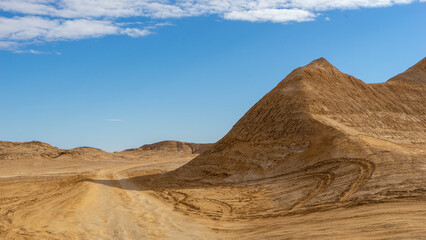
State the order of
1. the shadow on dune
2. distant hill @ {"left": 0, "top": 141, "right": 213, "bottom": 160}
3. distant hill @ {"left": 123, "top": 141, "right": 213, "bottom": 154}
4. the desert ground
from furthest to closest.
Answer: distant hill @ {"left": 123, "top": 141, "right": 213, "bottom": 154} → distant hill @ {"left": 0, "top": 141, "right": 213, "bottom": 160} → the shadow on dune → the desert ground

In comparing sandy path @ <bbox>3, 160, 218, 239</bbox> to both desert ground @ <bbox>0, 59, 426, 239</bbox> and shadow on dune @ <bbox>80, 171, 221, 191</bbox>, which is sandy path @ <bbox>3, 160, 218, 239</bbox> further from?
shadow on dune @ <bbox>80, 171, 221, 191</bbox>

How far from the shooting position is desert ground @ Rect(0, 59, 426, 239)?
10102 millimetres

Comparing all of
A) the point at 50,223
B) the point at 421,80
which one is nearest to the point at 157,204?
the point at 50,223

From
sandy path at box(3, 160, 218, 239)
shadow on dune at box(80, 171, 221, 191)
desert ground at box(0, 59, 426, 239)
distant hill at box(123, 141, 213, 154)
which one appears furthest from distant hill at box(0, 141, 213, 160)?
sandy path at box(3, 160, 218, 239)

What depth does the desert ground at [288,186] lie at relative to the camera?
10102 mm

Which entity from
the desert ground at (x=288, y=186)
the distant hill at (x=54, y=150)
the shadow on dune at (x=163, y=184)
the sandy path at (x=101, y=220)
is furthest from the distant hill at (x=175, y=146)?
the sandy path at (x=101, y=220)

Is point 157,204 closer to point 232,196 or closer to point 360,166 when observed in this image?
point 232,196

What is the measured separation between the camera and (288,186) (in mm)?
16672

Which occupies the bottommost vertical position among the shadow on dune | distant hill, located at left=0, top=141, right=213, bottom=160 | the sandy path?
the sandy path

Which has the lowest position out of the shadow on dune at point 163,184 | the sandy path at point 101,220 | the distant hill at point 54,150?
the sandy path at point 101,220

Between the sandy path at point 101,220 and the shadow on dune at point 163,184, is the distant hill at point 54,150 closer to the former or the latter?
the shadow on dune at point 163,184

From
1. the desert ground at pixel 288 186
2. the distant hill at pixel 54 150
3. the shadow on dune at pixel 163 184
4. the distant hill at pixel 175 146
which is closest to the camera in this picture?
the desert ground at pixel 288 186

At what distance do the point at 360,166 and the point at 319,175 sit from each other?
1856mm

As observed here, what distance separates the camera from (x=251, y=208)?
13.8 meters
